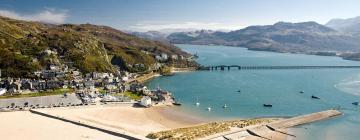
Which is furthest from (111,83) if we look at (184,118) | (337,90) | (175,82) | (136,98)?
(337,90)

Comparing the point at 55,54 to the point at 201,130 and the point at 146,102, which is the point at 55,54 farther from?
the point at 201,130

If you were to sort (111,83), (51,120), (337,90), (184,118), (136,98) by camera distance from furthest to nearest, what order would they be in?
(337,90) → (111,83) → (136,98) → (184,118) → (51,120)

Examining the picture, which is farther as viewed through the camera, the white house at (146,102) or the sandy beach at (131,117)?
the white house at (146,102)

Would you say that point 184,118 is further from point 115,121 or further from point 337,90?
point 337,90

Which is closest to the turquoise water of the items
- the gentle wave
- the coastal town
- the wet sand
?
the gentle wave

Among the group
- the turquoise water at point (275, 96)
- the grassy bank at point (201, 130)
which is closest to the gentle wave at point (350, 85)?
the turquoise water at point (275, 96)

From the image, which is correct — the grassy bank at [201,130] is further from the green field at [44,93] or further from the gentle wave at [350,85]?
the gentle wave at [350,85]

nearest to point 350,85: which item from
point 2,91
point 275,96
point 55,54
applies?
point 275,96

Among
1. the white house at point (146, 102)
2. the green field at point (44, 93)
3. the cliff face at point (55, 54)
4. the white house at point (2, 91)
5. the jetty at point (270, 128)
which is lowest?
the jetty at point (270, 128)

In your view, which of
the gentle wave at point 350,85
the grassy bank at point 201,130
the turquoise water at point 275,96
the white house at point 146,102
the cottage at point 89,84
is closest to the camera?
the grassy bank at point 201,130
